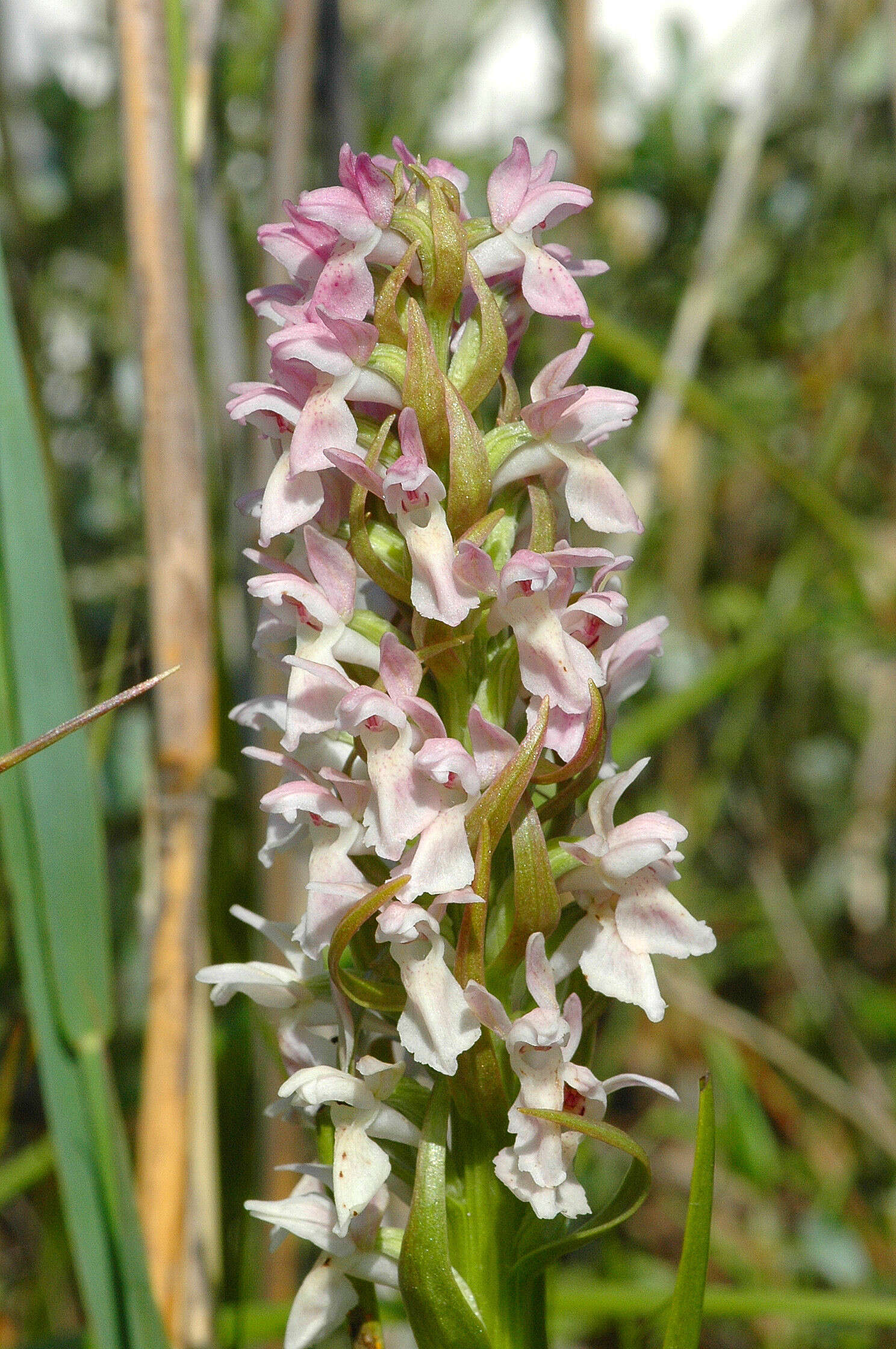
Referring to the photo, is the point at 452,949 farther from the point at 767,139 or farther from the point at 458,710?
the point at 767,139

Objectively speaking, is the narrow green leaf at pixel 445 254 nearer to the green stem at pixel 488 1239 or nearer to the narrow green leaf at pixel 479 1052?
the narrow green leaf at pixel 479 1052

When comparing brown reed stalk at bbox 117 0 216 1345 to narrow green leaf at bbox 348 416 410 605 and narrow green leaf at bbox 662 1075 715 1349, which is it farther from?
narrow green leaf at bbox 662 1075 715 1349

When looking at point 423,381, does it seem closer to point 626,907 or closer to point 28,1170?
point 626,907

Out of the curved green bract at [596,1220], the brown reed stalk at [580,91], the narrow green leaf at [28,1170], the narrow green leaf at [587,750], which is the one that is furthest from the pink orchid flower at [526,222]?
the brown reed stalk at [580,91]

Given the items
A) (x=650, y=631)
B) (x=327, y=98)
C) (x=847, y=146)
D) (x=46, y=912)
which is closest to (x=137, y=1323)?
(x=46, y=912)

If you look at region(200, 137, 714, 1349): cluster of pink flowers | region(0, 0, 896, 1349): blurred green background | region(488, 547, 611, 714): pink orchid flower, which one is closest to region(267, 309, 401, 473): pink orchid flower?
region(200, 137, 714, 1349): cluster of pink flowers
